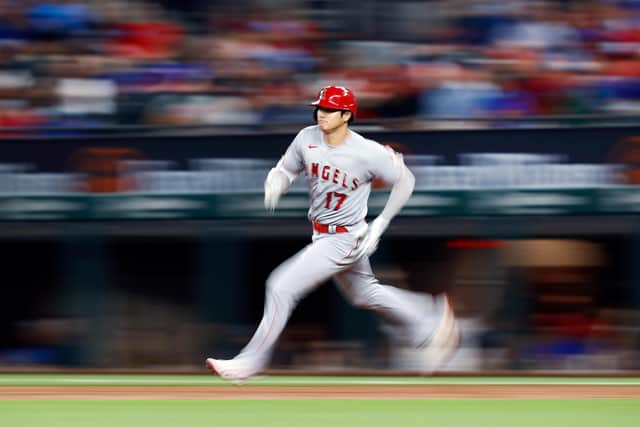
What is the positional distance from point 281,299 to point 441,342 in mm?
1130

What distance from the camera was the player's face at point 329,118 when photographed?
22.8ft

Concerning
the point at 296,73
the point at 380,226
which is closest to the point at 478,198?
the point at 296,73

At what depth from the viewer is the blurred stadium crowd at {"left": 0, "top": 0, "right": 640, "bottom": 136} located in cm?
1034

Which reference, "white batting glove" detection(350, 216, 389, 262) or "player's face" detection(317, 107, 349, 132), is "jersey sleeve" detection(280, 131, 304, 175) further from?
"white batting glove" detection(350, 216, 389, 262)

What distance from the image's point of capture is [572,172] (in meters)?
10.2

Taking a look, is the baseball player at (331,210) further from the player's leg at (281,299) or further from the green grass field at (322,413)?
the green grass field at (322,413)

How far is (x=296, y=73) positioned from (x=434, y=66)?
1.13 metres

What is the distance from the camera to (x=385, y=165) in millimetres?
7109

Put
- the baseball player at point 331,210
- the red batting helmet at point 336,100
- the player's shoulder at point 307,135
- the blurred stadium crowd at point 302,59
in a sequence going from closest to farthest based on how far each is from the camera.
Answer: the red batting helmet at point 336,100, the baseball player at point 331,210, the player's shoulder at point 307,135, the blurred stadium crowd at point 302,59

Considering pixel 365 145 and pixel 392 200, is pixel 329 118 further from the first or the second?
pixel 392 200

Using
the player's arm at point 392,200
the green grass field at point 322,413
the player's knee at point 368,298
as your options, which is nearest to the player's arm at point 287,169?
the player's arm at point 392,200

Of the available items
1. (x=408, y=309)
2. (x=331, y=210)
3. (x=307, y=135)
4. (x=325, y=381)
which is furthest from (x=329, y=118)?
(x=325, y=381)

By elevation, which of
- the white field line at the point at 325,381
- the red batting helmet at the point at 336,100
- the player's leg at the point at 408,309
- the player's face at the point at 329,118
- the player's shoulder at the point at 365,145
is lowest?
the white field line at the point at 325,381

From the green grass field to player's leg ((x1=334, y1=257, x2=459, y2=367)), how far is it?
469 mm
